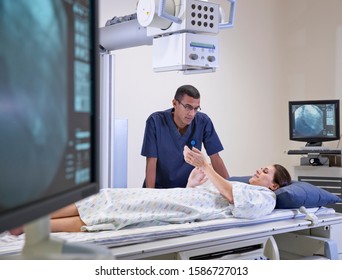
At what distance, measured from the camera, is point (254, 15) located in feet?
14.2

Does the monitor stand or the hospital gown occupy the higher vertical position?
the monitor stand

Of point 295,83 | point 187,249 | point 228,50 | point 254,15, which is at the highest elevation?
point 254,15

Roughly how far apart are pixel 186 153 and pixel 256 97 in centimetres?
243

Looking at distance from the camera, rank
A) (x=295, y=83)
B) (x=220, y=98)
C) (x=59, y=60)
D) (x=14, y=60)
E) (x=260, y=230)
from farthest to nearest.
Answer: (x=295, y=83), (x=220, y=98), (x=260, y=230), (x=59, y=60), (x=14, y=60)

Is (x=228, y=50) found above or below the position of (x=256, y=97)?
above

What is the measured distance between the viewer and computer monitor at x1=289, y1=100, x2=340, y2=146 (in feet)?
12.5

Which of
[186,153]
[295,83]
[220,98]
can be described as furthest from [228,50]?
[186,153]

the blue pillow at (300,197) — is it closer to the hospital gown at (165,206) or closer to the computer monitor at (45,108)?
the hospital gown at (165,206)

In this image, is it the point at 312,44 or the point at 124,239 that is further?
the point at 312,44

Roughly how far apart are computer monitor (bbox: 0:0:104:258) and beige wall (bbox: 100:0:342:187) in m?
3.06

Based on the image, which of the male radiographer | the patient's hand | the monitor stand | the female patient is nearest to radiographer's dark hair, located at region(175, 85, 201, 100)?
the male radiographer

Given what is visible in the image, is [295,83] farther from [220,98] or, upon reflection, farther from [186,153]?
[186,153]

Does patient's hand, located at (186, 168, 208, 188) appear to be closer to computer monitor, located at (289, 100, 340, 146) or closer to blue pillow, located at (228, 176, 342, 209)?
blue pillow, located at (228, 176, 342, 209)

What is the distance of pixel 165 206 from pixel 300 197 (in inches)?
27.5
